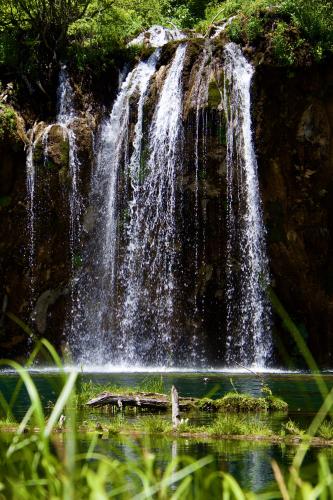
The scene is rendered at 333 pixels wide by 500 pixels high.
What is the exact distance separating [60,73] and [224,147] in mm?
6228

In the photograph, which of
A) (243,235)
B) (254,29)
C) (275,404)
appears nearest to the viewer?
Result: (275,404)

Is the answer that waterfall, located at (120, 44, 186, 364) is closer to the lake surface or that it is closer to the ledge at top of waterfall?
the ledge at top of waterfall

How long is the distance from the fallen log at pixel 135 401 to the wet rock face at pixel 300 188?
1227 centimetres

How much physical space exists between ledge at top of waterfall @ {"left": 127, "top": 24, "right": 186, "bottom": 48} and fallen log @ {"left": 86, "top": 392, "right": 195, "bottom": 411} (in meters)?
17.1

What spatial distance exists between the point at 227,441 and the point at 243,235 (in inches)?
579

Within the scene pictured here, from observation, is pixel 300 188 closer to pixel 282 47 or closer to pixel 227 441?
pixel 282 47

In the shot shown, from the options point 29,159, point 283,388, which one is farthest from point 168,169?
point 283,388

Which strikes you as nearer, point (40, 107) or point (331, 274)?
point (331, 274)

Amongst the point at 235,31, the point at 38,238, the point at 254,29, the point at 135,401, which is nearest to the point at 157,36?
the point at 235,31

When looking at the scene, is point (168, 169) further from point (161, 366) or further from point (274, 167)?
point (161, 366)

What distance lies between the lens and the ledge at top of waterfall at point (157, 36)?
26.2 meters

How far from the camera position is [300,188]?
75.7ft

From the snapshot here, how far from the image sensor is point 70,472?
234cm

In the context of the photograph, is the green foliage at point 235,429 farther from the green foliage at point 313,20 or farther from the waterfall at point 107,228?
the green foliage at point 313,20
